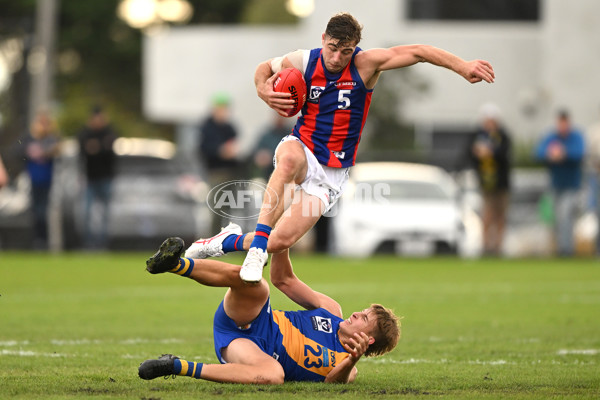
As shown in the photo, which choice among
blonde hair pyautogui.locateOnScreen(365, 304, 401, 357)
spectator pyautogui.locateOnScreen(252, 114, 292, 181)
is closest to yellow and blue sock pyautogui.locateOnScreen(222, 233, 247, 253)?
blonde hair pyautogui.locateOnScreen(365, 304, 401, 357)

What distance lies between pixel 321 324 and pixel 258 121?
2379cm

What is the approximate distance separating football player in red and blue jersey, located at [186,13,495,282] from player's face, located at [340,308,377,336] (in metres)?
0.84

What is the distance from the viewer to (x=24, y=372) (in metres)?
6.88

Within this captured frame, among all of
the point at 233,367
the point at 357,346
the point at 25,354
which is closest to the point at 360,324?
the point at 357,346

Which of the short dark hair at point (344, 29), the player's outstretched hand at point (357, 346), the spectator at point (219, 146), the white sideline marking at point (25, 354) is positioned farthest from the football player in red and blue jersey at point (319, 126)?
the spectator at point (219, 146)

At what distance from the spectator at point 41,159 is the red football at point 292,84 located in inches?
439

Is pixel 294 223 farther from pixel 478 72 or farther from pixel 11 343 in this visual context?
pixel 11 343

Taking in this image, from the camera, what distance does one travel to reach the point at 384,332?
6.66 metres

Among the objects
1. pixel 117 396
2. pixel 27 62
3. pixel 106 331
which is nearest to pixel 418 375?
pixel 117 396

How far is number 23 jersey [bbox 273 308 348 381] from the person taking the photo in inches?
262

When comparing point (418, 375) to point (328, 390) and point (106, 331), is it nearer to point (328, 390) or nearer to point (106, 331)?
point (328, 390)

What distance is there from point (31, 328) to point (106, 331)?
2.25ft

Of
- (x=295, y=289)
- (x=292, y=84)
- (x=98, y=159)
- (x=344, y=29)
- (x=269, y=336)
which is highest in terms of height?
(x=344, y=29)

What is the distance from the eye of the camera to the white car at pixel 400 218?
17.9 m
